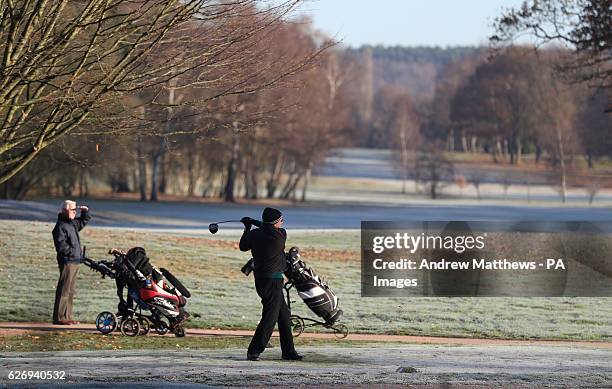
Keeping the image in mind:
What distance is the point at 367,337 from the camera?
64.5ft

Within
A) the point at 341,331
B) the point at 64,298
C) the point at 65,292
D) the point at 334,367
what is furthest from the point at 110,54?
the point at 341,331

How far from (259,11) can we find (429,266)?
12.5 meters

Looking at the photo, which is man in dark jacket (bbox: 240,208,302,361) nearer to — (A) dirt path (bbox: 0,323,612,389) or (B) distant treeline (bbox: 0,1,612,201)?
(A) dirt path (bbox: 0,323,612,389)

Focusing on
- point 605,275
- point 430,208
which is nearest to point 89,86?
point 605,275

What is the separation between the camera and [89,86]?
1480cm

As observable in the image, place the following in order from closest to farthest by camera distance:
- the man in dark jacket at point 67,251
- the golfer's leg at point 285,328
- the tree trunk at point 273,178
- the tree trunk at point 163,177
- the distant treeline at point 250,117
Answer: the golfer's leg at point 285,328 < the distant treeline at point 250,117 < the man in dark jacket at point 67,251 < the tree trunk at point 163,177 < the tree trunk at point 273,178

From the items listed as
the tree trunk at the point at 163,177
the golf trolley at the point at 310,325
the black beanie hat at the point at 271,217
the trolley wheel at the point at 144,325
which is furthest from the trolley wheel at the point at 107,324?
the tree trunk at the point at 163,177

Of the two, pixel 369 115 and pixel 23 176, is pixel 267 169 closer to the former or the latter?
pixel 23 176

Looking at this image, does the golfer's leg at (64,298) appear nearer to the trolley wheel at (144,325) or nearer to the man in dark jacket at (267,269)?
the trolley wheel at (144,325)

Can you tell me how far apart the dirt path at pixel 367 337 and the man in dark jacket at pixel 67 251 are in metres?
0.29

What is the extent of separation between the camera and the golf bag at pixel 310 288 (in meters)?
17.0

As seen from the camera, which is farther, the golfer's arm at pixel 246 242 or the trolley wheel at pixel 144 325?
the trolley wheel at pixel 144 325

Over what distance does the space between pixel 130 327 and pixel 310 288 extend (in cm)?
281

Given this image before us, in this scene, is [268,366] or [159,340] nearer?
[268,366]
